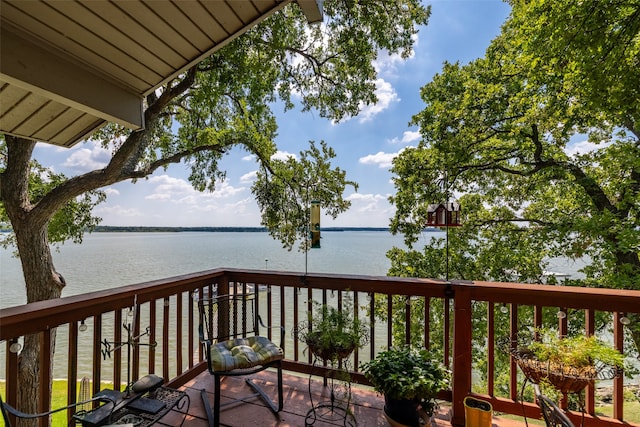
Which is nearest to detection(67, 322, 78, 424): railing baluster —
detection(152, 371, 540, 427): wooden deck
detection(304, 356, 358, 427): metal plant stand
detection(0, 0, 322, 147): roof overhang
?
detection(152, 371, 540, 427): wooden deck

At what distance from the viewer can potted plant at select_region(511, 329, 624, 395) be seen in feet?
4.99

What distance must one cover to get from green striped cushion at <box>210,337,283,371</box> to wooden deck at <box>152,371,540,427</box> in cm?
40

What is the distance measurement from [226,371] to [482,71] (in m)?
8.33

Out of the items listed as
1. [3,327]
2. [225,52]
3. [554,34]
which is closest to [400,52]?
[554,34]

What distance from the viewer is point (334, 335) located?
205 cm

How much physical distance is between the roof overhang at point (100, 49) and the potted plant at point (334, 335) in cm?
190

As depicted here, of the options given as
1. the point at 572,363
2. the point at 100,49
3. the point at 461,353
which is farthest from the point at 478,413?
the point at 100,49

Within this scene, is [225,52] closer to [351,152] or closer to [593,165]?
[351,152]

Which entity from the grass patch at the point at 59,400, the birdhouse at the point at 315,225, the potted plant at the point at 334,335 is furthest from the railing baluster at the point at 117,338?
the grass patch at the point at 59,400

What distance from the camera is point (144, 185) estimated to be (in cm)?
740

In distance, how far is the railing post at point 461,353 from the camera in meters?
2.09

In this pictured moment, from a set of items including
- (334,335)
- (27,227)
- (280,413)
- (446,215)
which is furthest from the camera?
(27,227)

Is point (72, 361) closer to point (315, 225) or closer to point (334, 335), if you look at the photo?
point (334, 335)

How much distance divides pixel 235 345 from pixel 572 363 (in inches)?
82.0
